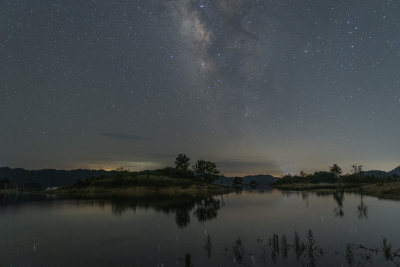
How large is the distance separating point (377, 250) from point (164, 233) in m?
25.9

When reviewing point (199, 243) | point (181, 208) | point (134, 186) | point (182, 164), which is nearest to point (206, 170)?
point (182, 164)

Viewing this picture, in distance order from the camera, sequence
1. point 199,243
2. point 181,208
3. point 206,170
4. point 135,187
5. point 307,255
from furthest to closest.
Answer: point 206,170 → point 135,187 → point 181,208 → point 199,243 → point 307,255

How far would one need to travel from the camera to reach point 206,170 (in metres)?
183

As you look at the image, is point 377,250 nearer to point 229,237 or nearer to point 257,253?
point 257,253

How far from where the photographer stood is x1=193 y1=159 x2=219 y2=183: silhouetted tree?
7126 inches

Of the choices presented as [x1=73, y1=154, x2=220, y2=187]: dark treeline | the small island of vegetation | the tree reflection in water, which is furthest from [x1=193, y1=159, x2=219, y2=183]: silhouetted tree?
the tree reflection in water

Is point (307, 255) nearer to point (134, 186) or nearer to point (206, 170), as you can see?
point (134, 186)

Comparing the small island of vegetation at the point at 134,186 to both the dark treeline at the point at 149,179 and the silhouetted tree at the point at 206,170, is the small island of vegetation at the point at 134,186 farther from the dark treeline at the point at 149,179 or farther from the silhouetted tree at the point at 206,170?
the silhouetted tree at the point at 206,170

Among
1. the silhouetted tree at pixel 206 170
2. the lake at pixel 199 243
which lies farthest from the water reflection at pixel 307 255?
the silhouetted tree at pixel 206 170

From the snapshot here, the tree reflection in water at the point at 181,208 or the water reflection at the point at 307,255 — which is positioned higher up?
the water reflection at the point at 307,255

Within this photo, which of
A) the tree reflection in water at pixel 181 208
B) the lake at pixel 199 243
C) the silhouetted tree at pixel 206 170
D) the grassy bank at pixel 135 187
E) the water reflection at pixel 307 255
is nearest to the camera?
the water reflection at pixel 307 255

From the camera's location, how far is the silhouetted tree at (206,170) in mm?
181000

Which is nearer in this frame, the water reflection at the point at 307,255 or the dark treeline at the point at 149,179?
the water reflection at the point at 307,255

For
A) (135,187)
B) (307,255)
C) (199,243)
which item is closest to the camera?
(307,255)
